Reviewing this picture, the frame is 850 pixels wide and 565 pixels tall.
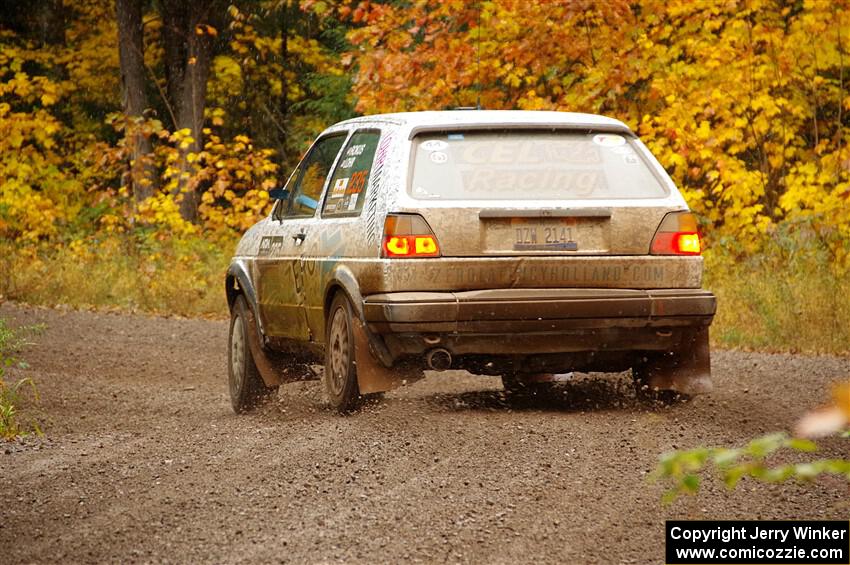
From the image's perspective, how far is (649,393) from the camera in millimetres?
8625

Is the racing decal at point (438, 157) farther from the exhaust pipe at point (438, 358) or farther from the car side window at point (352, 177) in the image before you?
the exhaust pipe at point (438, 358)

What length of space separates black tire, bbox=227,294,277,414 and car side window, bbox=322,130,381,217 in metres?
1.48

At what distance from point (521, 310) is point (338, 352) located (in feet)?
4.08

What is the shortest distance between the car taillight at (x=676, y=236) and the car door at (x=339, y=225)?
163 centimetres

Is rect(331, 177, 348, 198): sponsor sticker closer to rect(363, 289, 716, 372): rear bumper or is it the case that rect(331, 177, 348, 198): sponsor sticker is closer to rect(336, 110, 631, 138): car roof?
rect(336, 110, 631, 138): car roof

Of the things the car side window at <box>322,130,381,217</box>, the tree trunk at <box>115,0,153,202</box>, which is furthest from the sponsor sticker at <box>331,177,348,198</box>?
the tree trunk at <box>115,0,153,202</box>

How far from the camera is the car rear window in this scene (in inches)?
306

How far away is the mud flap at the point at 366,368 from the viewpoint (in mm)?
7777

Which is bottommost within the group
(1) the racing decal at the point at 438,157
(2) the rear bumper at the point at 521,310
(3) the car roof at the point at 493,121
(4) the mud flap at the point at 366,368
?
(4) the mud flap at the point at 366,368

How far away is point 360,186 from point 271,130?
27.0 metres

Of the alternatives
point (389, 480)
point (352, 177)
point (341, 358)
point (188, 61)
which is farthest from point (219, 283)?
point (389, 480)

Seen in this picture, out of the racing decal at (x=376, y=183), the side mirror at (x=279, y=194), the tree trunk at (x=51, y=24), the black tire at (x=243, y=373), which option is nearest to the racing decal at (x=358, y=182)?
the racing decal at (x=376, y=183)

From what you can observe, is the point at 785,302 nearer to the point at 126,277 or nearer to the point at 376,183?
the point at 376,183

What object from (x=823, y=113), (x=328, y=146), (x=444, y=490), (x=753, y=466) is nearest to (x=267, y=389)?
(x=328, y=146)
